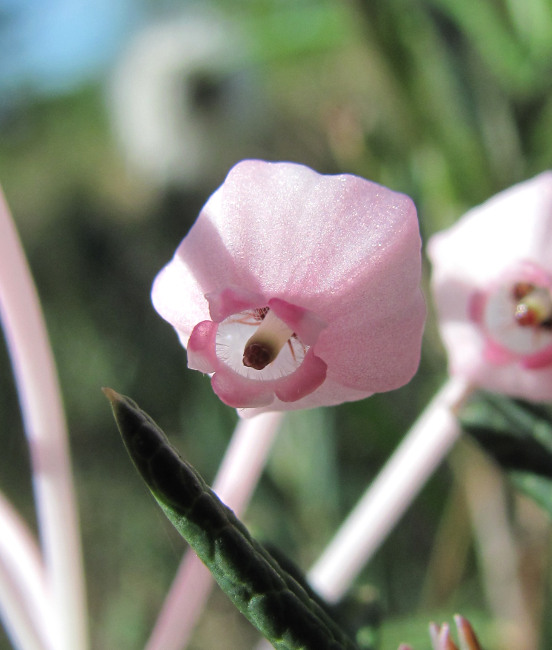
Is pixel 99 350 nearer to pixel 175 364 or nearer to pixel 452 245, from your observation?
pixel 175 364

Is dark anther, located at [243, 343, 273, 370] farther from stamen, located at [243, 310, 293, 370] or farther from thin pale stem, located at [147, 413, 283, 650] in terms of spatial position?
thin pale stem, located at [147, 413, 283, 650]

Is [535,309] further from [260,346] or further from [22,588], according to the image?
[22,588]

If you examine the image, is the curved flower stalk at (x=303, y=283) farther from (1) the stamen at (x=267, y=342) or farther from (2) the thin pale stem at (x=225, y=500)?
(2) the thin pale stem at (x=225, y=500)

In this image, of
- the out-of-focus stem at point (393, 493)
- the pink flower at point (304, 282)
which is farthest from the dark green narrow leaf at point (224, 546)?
the out-of-focus stem at point (393, 493)

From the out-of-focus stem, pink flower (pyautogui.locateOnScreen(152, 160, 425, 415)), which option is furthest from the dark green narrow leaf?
the out-of-focus stem

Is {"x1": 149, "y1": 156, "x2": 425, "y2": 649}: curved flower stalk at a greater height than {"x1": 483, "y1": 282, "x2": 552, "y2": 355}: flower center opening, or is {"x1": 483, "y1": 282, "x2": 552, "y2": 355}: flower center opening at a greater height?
{"x1": 149, "y1": 156, "x2": 425, "y2": 649}: curved flower stalk

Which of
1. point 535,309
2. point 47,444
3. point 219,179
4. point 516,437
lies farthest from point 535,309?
point 219,179

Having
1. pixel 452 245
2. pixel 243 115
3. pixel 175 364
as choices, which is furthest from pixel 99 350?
pixel 452 245
